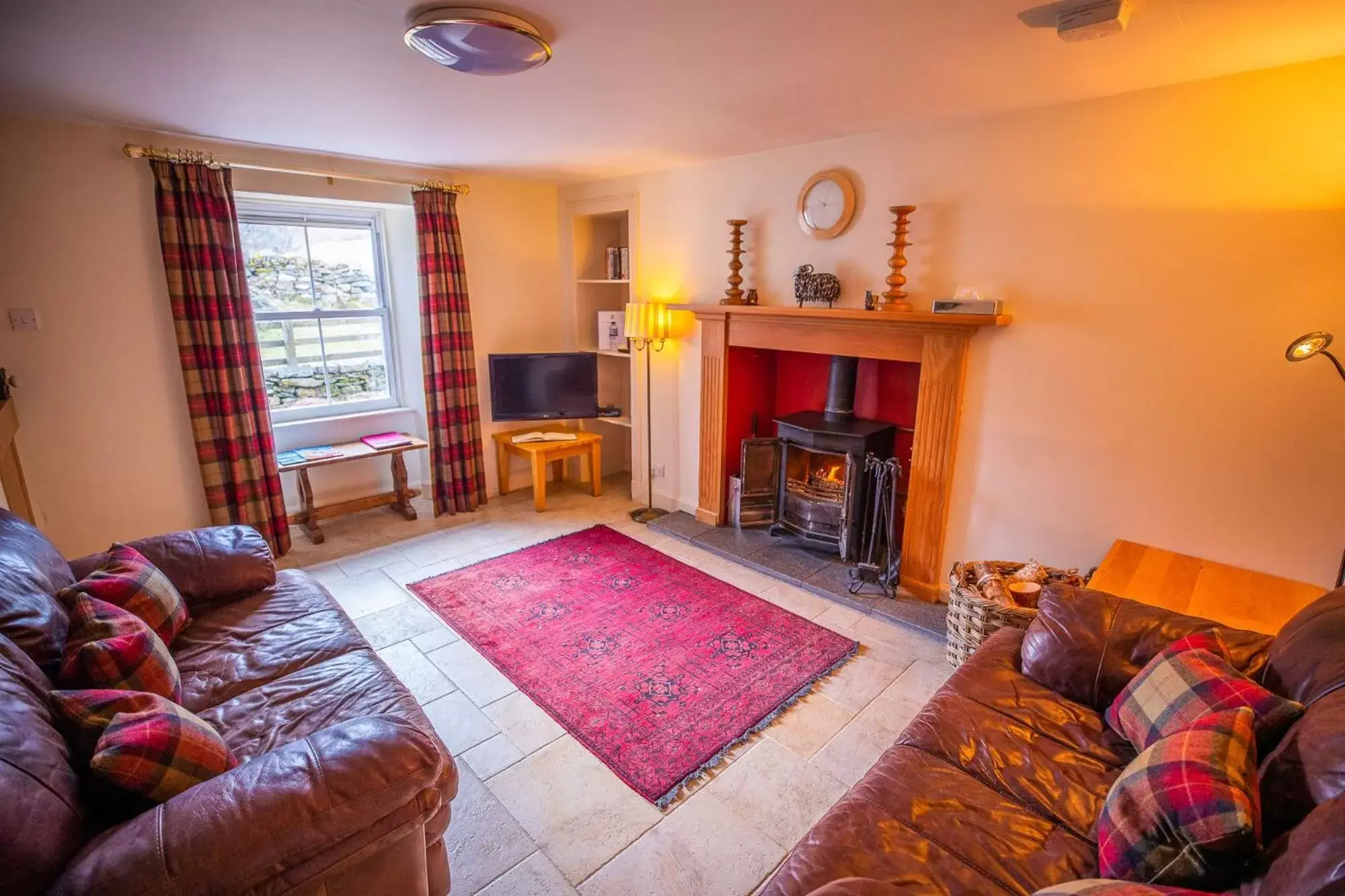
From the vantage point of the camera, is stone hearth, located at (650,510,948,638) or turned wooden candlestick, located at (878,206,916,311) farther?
stone hearth, located at (650,510,948,638)

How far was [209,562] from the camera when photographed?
89.2 inches

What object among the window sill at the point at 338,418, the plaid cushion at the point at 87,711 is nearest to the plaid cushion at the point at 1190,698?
the plaid cushion at the point at 87,711

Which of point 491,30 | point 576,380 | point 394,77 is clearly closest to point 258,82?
point 394,77

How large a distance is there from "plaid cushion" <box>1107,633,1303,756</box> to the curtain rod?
4304 millimetres

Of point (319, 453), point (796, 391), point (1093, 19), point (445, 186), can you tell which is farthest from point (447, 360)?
point (1093, 19)

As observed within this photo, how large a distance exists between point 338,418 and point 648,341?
7.12 ft

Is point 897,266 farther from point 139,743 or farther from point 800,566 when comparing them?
point 139,743

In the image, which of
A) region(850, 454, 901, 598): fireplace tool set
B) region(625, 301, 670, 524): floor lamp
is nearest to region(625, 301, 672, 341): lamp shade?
region(625, 301, 670, 524): floor lamp

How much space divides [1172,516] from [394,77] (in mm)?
3364

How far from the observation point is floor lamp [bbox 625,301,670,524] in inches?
159

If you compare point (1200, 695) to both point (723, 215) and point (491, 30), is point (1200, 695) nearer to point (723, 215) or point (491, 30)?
point (491, 30)

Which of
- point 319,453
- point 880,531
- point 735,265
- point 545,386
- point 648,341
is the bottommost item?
point 880,531

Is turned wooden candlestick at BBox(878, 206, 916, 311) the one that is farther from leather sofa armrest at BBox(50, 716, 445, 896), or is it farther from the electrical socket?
the electrical socket

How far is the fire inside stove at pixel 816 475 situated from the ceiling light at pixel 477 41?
2395 mm
